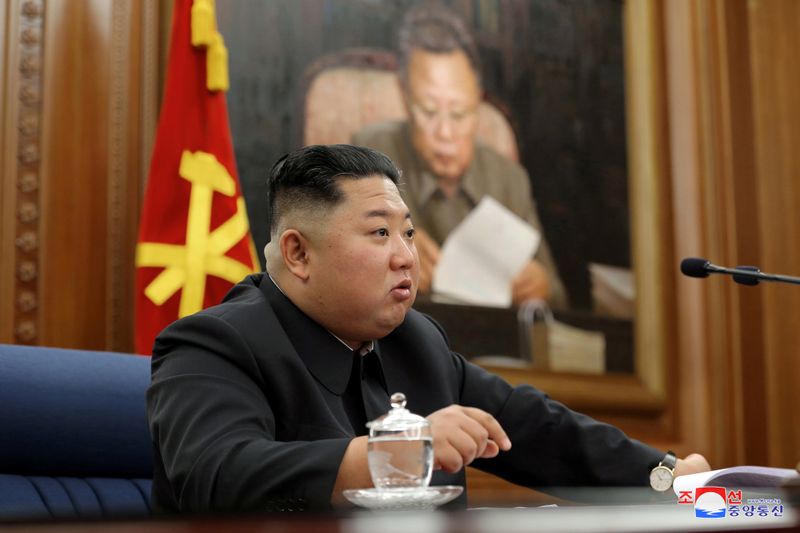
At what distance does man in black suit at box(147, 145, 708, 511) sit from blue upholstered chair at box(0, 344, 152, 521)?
0.86 feet

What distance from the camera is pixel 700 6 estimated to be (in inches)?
229

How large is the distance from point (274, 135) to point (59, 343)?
1.13 metres

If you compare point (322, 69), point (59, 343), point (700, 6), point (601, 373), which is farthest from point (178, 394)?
point (700, 6)

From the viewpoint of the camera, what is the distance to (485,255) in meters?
4.85

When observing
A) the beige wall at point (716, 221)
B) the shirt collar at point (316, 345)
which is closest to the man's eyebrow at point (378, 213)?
the shirt collar at point (316, 345)

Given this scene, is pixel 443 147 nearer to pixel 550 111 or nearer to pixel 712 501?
pixel 550 111

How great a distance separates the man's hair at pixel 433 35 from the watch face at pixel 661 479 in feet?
8.90

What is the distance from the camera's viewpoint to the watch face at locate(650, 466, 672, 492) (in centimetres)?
230

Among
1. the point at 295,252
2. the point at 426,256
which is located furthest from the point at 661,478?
the point at 426,256

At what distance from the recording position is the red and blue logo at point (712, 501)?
1349 millimetres

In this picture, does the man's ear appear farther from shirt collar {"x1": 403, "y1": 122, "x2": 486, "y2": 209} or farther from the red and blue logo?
shirt collar {"x1": 403, "y1": 122, "x2": 486, "y2": 209}

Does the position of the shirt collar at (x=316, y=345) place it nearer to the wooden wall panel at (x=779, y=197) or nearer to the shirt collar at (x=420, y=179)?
the shirt collar at (x=420, y=179)

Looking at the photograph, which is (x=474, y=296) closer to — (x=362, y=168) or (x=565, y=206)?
(x=565, y=206)

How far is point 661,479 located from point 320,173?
95cm
